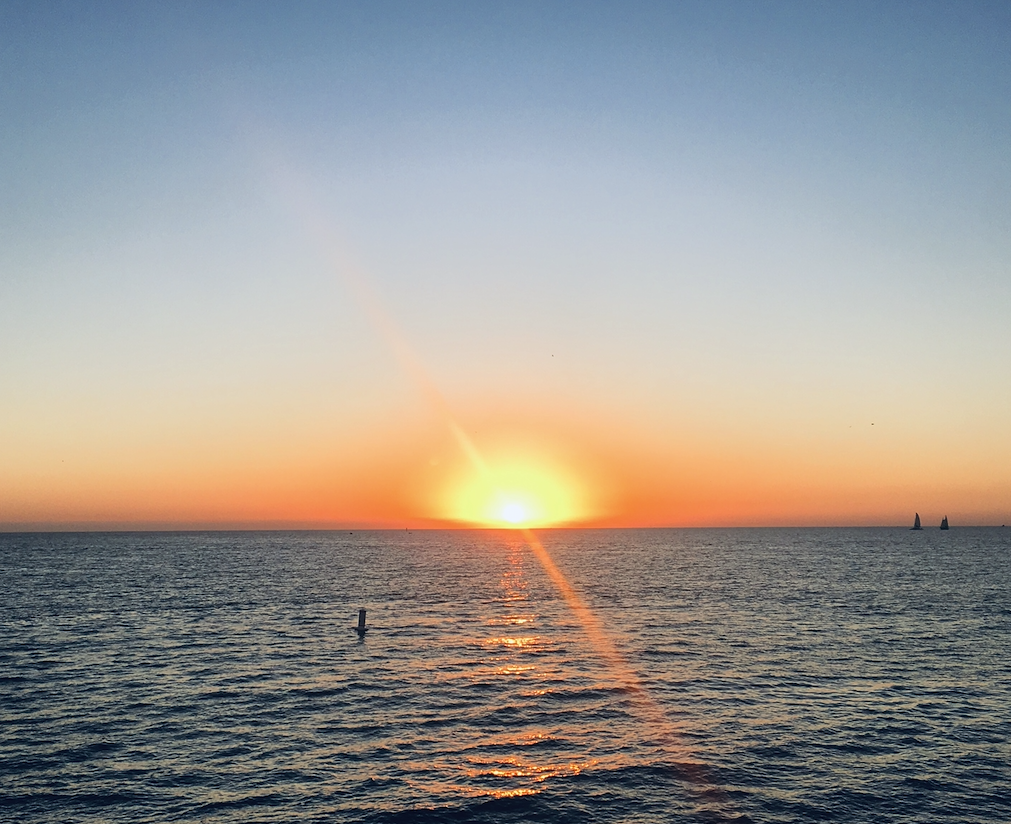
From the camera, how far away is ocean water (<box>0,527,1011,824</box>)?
26.3 m

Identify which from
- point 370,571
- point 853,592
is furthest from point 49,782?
point 370,571

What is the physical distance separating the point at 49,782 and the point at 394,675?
21.1 m

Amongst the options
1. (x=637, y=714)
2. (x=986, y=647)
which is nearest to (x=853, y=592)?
(x=986, y=647)

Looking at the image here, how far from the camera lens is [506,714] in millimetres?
37344

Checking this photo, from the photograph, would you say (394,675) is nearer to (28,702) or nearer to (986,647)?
(28,702)

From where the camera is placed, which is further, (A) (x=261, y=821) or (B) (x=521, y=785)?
(B) (x=521, y=785)

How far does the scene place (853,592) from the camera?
9400 cm

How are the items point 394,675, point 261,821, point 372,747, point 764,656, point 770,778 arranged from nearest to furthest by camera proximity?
point 261,821 → point 770,778 → point 372,747 → point 394,675 → point 764,656

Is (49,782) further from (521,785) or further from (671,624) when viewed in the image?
(671,624)

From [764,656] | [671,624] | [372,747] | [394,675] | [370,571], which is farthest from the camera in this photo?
[370,571]

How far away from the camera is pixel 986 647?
5422 cm

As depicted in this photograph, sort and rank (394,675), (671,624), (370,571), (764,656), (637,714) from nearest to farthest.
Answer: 1. (637,714)
2. (394,675)
3. (764,656)
4. (671,624)
5. (370,571)

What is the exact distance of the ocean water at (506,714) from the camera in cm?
2633

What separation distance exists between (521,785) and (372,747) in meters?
7.90
